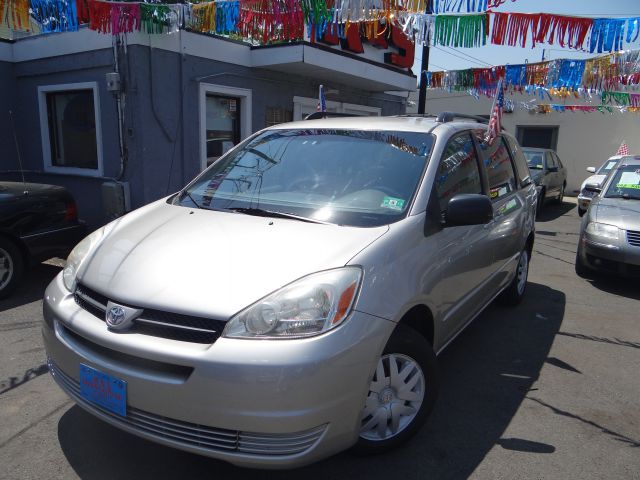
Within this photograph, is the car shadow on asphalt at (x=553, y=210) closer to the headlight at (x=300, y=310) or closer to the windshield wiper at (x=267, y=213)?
the windshield wiper at (x=267, y=213)

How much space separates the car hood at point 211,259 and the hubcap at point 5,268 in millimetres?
2780

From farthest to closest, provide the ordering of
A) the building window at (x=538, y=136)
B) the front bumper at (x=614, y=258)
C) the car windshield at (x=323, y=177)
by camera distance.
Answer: the building window at (x=538, y=136) → the front bumper at (x=614, y=258) → the car windshield at (x=323, y=177)

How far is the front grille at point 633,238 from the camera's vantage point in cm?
A: 557

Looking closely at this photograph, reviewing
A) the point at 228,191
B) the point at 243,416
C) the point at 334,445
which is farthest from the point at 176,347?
the point at 228,191

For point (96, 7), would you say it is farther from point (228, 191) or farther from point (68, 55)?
point (228, 191)

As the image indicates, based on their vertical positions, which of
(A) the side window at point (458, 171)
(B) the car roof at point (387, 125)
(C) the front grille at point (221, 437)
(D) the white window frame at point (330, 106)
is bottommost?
(C) the front grille at point (221, 437)

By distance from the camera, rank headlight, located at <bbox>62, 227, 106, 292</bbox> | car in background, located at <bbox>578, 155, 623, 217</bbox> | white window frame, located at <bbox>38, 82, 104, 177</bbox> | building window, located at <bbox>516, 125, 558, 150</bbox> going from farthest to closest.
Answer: building window, located at <bbox>516, 125, 558, 150</bbox>, car in background, located at <bbox>578, 155, 623, 217</bbox>, white window frame, located at <bbox>38, 82, 104, 177</bbox>, headlight, located at <bbox>62, 227, 106, 292</bbox>

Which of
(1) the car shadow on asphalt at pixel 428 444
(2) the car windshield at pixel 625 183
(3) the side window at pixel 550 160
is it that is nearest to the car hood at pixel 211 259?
(1) the car shadow on asphalt at pixel 428 444

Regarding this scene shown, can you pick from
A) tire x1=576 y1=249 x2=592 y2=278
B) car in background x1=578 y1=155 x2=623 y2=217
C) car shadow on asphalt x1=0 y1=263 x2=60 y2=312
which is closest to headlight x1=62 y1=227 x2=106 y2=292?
car shadow on asphalt x1=0 y1=263 x2=60 y2=312

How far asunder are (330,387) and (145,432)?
32.9 inches

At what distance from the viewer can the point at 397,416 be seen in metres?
2.59

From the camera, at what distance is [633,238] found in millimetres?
5605

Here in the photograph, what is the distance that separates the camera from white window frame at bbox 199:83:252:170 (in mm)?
7709

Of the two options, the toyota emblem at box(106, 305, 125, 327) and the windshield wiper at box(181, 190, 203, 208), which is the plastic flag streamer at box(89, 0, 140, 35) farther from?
the toyota emblem at box(106, 305, 125, 327)
